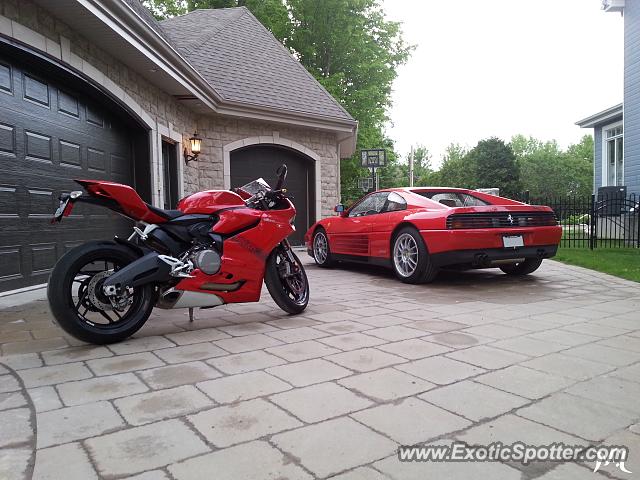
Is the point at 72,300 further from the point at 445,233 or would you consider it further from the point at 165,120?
the point at 165,120

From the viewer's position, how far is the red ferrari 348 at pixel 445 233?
5.65 metres

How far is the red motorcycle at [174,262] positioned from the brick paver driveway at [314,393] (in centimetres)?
26

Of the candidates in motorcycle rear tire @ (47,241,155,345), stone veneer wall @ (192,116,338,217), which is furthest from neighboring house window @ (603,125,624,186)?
motorcycle rear tire @ (47,241,155,345)

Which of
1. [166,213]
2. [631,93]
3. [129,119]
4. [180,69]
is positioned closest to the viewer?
[166,213]

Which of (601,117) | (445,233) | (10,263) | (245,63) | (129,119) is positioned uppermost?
(245,63)

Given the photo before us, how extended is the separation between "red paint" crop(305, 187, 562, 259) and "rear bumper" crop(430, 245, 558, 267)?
0.06 metres

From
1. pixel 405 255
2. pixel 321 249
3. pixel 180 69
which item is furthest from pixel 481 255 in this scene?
pixel 180 69

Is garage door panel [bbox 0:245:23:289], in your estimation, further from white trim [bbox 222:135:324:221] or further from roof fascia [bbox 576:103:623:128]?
roof fascia [bbox 576:103:623:128]

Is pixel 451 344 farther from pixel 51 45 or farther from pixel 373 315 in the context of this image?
pixel 51 45

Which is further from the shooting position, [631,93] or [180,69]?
[631,93]

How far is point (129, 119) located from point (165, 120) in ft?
4.42

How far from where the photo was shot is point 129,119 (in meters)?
7.67

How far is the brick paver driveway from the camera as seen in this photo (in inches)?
69.1

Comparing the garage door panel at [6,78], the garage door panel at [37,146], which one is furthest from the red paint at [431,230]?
the garage door panel at [6,78]
